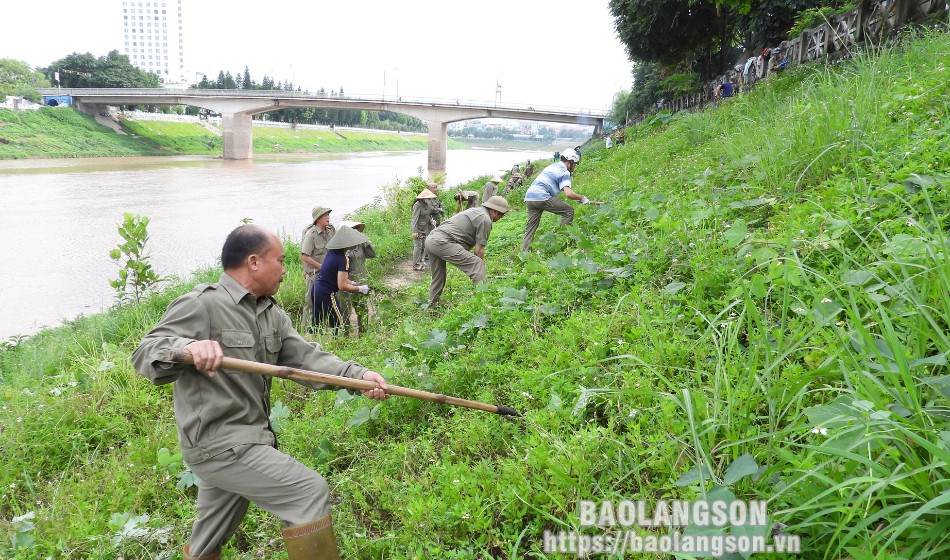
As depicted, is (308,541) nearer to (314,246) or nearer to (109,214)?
(314,246)

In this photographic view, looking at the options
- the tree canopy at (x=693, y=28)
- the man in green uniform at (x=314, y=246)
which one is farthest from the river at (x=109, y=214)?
the tree canopy at (x=693, y=28)

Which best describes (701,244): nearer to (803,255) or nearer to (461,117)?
(803,255)

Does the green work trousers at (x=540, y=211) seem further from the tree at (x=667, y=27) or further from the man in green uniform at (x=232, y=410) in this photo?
the tree at (x=667, y=27)

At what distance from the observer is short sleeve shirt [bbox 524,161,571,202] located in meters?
7.92

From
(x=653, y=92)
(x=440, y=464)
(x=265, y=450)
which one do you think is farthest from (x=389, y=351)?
(x=653, y=92)

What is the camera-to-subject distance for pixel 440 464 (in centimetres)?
310

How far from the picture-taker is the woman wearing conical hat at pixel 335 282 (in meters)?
6.32

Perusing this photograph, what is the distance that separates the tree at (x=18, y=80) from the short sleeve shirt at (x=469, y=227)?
199 ft

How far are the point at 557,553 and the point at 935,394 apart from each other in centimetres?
137

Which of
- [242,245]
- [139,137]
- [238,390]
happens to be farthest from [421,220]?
[139,137]

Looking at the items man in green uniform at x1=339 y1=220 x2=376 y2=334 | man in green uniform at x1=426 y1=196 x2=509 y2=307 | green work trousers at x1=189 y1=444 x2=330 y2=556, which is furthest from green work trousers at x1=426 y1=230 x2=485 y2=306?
green work trousers at x1=189 y1=444 x2=330 y2=556

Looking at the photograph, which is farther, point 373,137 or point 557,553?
point 373,137

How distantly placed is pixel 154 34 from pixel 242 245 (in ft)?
708

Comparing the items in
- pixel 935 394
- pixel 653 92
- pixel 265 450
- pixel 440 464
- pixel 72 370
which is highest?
pixel 653 92
